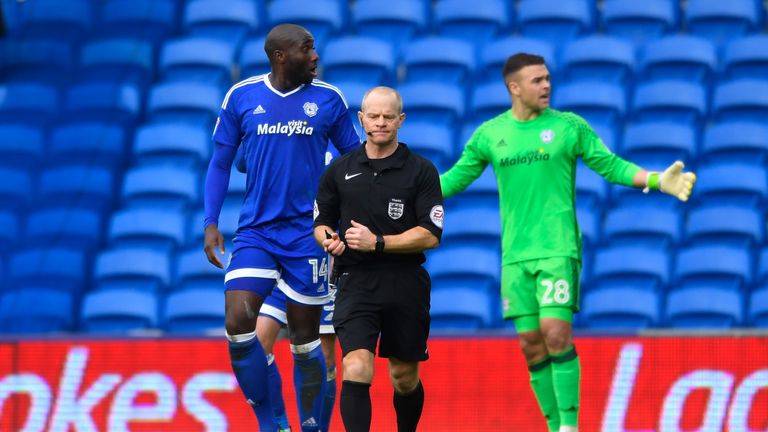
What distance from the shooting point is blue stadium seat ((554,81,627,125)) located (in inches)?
505

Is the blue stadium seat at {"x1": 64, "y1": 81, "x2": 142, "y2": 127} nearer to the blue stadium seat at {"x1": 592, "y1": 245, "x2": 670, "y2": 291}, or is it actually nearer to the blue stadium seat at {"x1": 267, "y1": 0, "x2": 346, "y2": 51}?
the blue stadium seat at {"x1": 267, "y1": 0, "x2": 346, "y2": 51}

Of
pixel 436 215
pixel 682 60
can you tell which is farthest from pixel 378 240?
pixel 682 60

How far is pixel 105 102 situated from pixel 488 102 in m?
4.04

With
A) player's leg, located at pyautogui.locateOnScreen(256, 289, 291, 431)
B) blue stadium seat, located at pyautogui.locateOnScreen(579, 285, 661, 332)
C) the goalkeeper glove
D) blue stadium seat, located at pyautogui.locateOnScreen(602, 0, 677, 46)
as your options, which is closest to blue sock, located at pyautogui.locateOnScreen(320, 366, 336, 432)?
player's leg, located at pyautogui.locateOnScreen(256, 289, 291, 431)

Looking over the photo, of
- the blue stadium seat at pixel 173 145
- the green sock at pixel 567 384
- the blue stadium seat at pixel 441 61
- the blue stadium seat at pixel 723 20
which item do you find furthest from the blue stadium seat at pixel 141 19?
the green sock at pixel 567 384

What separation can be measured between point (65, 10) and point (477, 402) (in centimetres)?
743

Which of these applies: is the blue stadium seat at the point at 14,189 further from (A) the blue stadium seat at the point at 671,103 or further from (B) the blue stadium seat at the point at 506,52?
(A) the blue stadium seat at the point at 671,103

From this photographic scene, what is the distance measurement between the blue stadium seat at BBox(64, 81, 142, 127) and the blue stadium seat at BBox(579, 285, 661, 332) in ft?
17.2

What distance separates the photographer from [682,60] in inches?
520

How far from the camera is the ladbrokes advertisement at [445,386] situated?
9.60 m

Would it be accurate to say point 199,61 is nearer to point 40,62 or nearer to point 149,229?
point 40,62

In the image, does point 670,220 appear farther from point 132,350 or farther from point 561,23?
point 132,350

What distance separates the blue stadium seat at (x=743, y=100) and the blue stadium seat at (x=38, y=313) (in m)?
6.56

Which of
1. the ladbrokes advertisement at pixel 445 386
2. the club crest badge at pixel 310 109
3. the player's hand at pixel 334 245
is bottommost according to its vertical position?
the ladbrokes advertisement at pixel 445 386
